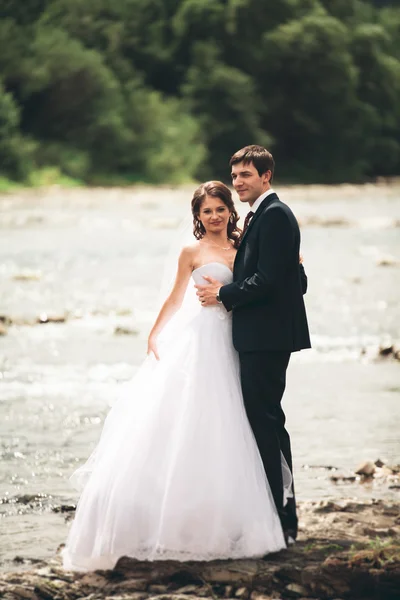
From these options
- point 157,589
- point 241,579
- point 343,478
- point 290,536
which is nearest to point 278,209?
point 290,536

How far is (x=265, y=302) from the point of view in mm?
6227

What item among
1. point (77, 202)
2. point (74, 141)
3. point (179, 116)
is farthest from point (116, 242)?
point (179, 116)

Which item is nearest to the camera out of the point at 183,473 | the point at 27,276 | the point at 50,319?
the point at 183,473

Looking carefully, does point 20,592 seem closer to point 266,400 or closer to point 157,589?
point 157,589

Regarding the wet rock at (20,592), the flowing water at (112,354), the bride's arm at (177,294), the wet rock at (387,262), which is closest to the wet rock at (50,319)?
the flowing water at (112,354)

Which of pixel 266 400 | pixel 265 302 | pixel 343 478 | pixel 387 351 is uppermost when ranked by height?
pixel 387 351

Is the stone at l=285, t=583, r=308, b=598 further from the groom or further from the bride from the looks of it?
the groom

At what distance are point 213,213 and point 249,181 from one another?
26 centimetres

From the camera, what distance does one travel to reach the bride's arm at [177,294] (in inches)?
254

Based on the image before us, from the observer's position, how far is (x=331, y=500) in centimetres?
745

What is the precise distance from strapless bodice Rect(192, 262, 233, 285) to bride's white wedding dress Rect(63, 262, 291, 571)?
5.9 inches

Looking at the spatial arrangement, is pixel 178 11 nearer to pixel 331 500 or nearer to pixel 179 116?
pixel 179 116

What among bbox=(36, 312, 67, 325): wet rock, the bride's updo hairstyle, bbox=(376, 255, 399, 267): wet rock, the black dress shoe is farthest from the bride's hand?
bbox=(376, 255, 399, 267): wet rock

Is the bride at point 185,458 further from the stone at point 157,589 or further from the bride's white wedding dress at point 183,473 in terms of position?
the stone at point 157,589
